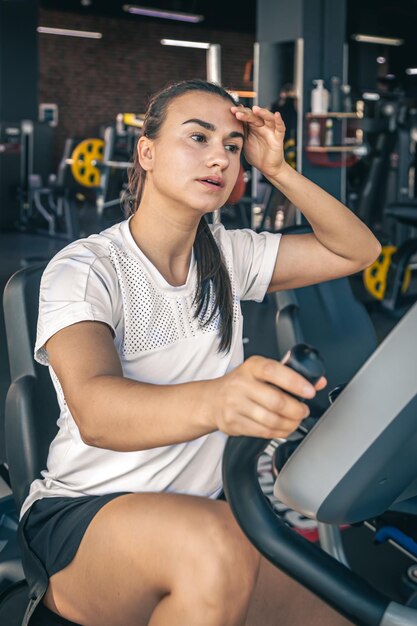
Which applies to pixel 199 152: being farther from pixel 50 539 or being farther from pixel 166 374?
pixel 50 539

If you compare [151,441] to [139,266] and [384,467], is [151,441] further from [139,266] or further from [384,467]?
[139,266]

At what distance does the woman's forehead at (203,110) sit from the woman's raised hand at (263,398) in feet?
1.79

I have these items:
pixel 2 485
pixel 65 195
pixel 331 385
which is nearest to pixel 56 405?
pixel 2 485

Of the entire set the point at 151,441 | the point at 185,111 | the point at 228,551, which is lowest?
the point at 228,551

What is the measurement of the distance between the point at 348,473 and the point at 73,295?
46 centimetres

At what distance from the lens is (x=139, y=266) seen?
1.17 metres

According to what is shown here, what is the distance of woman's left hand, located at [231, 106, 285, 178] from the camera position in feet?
3.87

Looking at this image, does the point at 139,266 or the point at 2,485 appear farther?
the point at 2,485

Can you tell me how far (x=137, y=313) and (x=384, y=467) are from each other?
0.48 m

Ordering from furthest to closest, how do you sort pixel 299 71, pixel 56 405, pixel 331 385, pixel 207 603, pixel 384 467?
pixel 299 71 → pixel 331 385 → pixel 56 405 → pixel 207 603 → pixel 384 467

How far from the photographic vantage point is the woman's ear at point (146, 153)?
1.21 meters

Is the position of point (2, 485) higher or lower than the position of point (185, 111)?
lower

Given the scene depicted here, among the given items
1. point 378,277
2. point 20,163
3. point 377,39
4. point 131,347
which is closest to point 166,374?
point 131,347

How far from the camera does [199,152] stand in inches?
44.7
